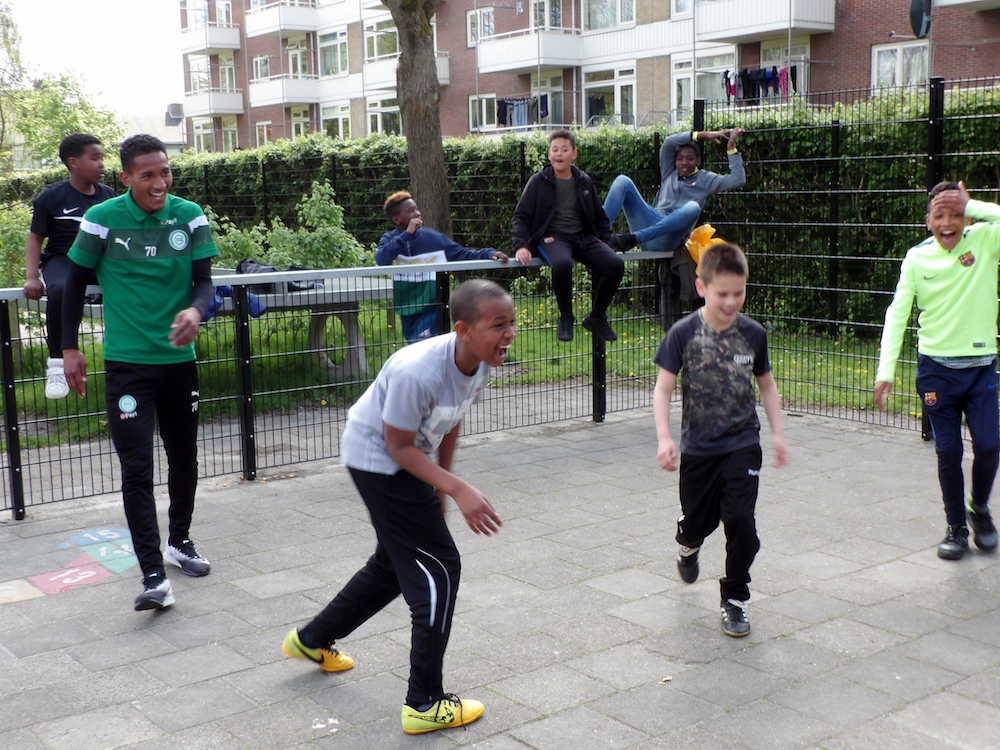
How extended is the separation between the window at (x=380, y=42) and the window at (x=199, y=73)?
447 inches

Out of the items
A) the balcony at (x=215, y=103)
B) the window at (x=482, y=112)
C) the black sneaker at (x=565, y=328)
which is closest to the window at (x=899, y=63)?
the window at (x=482, y=112)

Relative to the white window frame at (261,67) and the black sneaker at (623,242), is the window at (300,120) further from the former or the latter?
the black sneaker at (623,242)

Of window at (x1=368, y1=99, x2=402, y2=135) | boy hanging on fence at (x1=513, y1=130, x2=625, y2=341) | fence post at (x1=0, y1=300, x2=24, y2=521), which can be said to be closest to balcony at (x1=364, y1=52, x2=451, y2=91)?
window at (x1=368, y1=99, x2=402, y2=135)

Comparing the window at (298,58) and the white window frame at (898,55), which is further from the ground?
the window at (298,58)

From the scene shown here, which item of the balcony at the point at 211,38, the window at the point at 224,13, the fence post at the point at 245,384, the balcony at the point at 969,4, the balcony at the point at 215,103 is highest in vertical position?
the window at the point at 224,13

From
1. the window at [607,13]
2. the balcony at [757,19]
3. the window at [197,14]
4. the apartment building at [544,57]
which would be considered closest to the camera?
the apartment building at [544,57]

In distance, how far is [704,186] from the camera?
977cm

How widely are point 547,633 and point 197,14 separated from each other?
53.0 meters

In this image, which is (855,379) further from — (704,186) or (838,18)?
(838,18)

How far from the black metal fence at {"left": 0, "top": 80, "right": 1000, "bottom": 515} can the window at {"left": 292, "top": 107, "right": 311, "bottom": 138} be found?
124 feet

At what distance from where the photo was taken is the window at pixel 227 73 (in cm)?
5262

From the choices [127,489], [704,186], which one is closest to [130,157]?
[127,489]

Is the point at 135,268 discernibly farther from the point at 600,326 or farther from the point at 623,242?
the point at 623,242

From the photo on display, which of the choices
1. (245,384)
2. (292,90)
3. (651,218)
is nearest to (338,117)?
(292,90)
